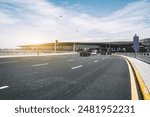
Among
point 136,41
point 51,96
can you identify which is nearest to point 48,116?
point 51,96

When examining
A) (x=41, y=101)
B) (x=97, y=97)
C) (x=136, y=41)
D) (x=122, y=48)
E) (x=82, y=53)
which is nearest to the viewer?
(x=41, y=101)

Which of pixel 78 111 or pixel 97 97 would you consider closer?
pixel 78 111

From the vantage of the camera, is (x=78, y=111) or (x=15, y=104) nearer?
(x=78, y=111)

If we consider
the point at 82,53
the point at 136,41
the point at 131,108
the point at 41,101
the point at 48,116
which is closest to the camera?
the point at 48,116

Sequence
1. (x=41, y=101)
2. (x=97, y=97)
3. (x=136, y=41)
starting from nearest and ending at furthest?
(x=41, y=101) < (x=97, y=97) < (x=136, y=41)

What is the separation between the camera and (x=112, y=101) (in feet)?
17.6

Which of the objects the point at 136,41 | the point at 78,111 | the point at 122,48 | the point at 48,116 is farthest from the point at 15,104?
the point at 122,48

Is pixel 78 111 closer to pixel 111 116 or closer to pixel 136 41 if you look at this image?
pixel 111 116

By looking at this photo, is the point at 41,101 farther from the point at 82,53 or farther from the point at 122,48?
the point at 122,48

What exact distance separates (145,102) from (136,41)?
123 feet

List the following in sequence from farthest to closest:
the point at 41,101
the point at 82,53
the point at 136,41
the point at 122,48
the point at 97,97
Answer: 1. the point at 122,48
2. the point at 82,53
3. the point at 136,41
4. the point at 97,97
5. the point at 41,101

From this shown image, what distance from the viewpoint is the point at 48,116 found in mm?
4395

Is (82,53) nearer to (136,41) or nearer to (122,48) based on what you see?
(136,41)

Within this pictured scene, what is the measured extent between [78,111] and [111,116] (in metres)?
0.76
